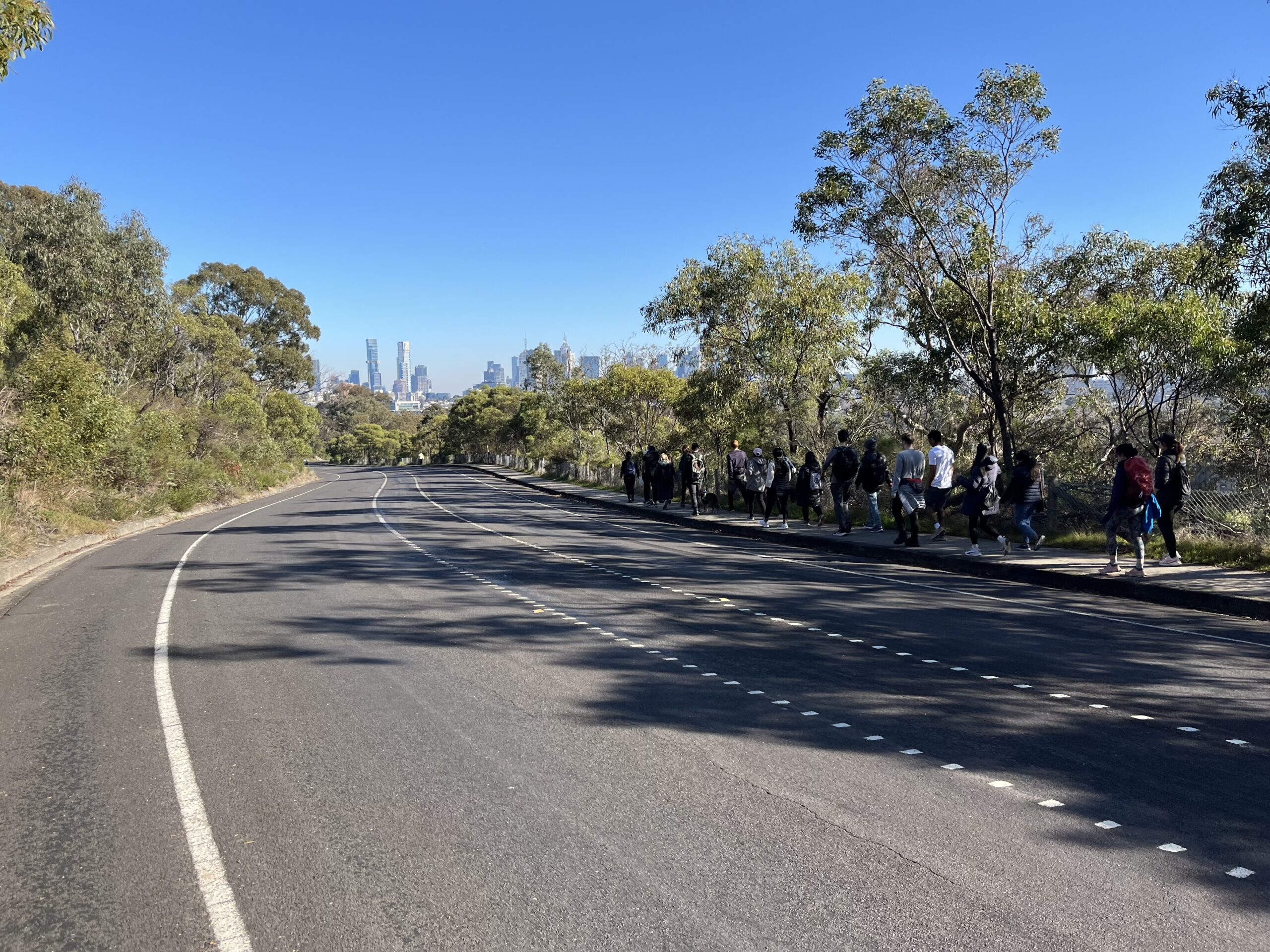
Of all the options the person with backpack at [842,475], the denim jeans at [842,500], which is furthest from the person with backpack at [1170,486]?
the denim jeans at [842,500]

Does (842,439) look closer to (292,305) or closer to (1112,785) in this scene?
(1112,785)

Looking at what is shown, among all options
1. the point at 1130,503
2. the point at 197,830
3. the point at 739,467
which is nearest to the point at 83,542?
the point at 739,467

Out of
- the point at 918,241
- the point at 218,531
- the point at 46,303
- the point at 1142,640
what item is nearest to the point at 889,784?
the point at 1142,640

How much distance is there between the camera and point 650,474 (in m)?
27.8

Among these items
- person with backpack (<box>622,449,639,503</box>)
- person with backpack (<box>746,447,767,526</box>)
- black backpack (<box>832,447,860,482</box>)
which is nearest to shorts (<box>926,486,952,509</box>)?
black backpack (<box>832,447,860,482</box>)

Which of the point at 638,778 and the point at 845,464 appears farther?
the point at 845,464

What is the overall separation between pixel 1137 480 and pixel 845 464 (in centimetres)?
594

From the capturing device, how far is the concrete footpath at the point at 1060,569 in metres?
9.80

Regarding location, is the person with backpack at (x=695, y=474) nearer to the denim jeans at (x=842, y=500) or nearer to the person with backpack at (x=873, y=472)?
the denim jeans at (x=842, y=500)

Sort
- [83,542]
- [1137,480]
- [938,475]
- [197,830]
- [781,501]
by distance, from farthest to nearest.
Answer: [781,501]
[83,542]
[938,475]
[1137,480]
[197,830]

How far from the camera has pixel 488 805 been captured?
14.2 feet

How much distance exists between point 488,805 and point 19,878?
1914mm

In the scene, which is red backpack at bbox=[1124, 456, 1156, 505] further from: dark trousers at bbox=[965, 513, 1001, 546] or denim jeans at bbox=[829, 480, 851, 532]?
denim jeans at bbox=[829, 480, 851, 532]

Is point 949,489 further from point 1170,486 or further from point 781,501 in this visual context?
point 781,501
